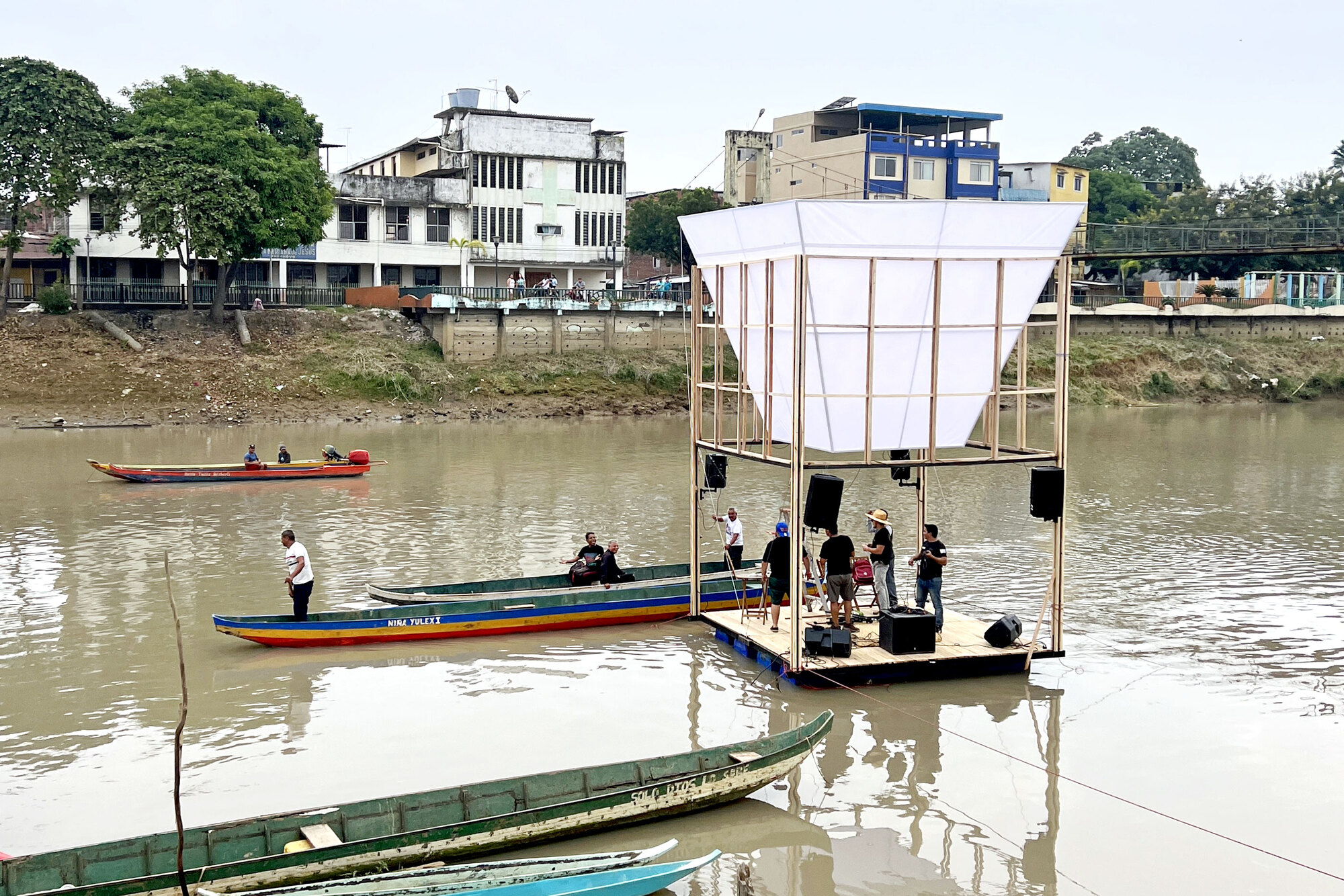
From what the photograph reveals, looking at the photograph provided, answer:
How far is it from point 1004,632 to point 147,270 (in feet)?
171

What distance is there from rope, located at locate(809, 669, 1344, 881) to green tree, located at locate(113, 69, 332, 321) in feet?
133

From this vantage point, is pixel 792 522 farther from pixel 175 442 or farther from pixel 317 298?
pixel 317 298

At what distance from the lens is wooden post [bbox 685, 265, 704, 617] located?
699 inches

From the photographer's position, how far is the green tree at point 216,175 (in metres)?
47.9

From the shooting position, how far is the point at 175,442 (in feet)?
138

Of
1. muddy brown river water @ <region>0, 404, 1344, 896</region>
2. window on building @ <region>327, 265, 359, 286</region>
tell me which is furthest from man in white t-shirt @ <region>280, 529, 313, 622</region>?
window on building @ <region>327, 265, 359, 286</region>

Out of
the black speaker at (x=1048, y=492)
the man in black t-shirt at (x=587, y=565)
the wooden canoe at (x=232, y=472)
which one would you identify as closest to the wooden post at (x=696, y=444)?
the man in black t-shirt at (x=587, y=565)

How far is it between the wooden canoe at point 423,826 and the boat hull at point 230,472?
25.2m

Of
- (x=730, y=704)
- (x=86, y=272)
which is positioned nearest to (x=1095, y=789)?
(x=730, y=704)

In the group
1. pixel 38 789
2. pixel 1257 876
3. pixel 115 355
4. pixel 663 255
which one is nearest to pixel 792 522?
pixel 1257 876

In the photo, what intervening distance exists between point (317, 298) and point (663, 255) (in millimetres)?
32011

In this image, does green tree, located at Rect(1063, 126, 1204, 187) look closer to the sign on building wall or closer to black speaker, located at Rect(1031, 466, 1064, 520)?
the sign on building wall

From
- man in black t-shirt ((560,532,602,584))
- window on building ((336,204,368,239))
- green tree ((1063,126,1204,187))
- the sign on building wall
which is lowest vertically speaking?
man in black t-shirt ((560,532,602,584))

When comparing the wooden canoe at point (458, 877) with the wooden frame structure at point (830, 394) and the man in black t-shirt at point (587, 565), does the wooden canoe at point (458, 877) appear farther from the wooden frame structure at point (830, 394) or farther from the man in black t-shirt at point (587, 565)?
the man in black t-shirt at point (587, 565)
